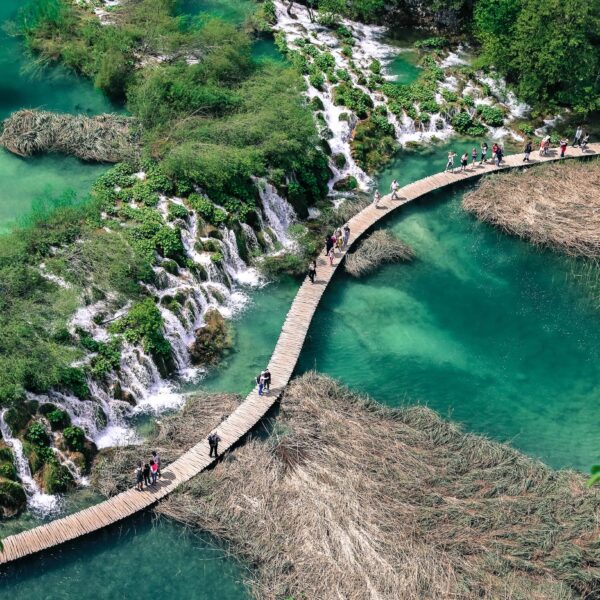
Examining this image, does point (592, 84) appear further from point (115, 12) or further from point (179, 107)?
point (115, 12)

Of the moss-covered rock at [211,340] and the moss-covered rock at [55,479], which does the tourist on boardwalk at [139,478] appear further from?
the moss-covered rock at [211,340]

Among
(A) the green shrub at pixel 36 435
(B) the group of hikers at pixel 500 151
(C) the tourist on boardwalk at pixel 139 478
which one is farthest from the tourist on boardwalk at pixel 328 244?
(A) the green shrub at pixel 36 435

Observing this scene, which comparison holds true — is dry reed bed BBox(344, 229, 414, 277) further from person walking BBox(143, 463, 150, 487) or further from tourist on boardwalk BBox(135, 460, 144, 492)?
tourist on boardwalk BBox(135, 460, 144, 492)

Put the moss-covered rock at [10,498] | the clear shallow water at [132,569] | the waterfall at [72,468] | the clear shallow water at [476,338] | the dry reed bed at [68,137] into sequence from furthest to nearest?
the dry reed bed at [68,137] < the clear shallow water at [476,338] < the waterfall at [72,468] < the moss-covered rock at [10,498] < the clear shallow water at [132,569]

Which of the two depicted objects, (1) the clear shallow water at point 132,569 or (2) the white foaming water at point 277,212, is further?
(2) the white foaming water at point 277,212

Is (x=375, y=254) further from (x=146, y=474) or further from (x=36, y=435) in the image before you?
(x=36, y=435)

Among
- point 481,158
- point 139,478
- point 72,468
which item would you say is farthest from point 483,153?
point 72,468

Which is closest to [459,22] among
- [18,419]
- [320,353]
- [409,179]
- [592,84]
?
[592,84]
